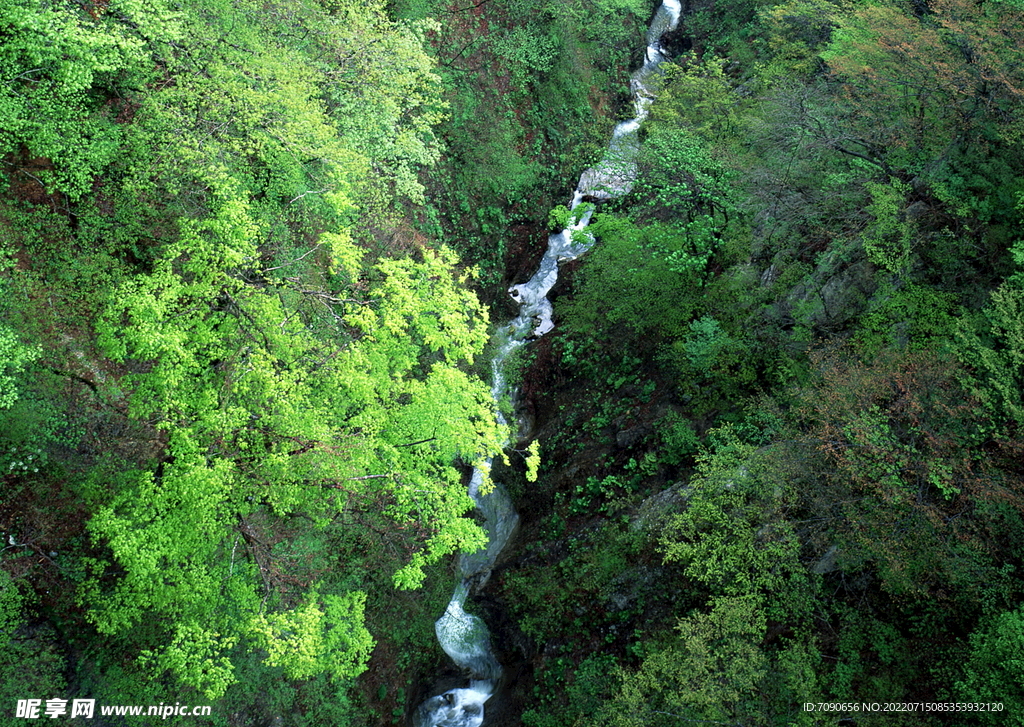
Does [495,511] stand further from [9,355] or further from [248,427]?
[9,355]

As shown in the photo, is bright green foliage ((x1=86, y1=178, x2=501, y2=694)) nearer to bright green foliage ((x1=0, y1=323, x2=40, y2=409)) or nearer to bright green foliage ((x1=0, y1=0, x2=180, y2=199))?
bright green foliage ((x1=0, y1=323, x2=40, y2=409))

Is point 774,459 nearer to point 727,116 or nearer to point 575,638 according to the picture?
point 575,638

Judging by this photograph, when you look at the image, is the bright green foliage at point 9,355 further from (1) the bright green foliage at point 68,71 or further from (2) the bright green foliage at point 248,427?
(1) the bright green foliage at point 68,71

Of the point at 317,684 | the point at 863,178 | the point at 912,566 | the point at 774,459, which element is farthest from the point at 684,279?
the point at 317,684

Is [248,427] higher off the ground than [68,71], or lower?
lower

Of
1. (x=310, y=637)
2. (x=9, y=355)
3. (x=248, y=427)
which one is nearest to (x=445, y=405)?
(x=248, y=427)
